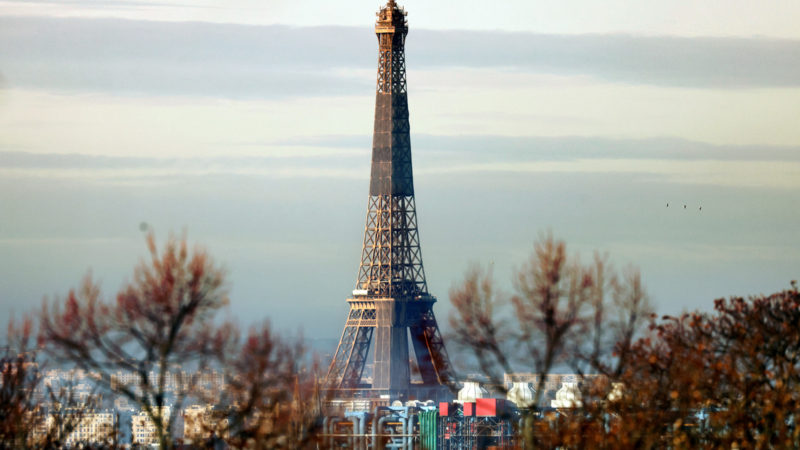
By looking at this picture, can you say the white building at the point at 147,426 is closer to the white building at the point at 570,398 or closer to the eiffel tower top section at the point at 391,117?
the white building at the point at 570,398

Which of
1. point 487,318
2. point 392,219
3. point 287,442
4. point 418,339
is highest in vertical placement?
point 392,219

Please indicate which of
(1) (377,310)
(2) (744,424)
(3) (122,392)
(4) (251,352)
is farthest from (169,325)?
(1) (377,310)

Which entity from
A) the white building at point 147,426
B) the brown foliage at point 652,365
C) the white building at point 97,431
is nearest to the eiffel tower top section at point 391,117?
the white building at point 147,426

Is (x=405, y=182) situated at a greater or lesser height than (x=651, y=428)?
greater

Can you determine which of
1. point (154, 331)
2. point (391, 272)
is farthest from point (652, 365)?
point (391, 272)

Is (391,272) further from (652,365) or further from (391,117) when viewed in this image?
(652,365)

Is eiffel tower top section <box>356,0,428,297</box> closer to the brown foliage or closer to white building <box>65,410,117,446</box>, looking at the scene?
white building <box>65,410,117,446</box>

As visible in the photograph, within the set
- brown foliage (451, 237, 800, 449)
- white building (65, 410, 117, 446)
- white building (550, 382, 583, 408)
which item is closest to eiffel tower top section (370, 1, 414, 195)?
white building (550, 382, 583, 408)

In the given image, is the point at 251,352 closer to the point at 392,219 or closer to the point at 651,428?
the point at 651,428

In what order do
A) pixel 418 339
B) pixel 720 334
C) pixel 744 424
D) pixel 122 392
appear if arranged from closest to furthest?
1. pixel 122 392
2. pixel 744 424
3. pixel 720 334
4. pixel 418 339

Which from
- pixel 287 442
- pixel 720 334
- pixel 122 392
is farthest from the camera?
pixel 720 334
